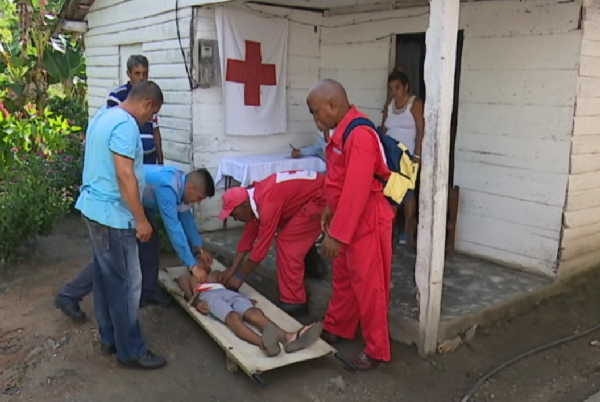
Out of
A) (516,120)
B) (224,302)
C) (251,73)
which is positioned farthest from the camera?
(251,73)

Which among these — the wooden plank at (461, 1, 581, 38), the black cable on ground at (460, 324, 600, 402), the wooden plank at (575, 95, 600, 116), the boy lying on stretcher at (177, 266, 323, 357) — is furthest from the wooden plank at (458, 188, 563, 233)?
the boy lying on stretcher at (177, 266, 323, 357)

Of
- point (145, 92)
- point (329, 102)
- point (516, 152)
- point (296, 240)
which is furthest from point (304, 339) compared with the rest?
point (516, 152)

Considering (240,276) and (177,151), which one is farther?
(177,151)

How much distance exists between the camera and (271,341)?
3.30 m

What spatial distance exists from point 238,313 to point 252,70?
3378 mm

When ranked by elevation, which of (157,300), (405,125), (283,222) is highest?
(405,125)

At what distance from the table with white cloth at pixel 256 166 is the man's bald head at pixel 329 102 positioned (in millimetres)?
2494

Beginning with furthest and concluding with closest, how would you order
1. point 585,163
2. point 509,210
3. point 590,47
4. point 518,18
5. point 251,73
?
point 251,73 → point 509,210 → point 518,18 → point 585,163 → point 590,47

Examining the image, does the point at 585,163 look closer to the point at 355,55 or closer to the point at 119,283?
the point at 355,55

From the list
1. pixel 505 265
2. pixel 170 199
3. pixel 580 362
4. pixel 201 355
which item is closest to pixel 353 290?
pixel 201 355

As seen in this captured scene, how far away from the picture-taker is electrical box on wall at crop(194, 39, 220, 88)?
582cm

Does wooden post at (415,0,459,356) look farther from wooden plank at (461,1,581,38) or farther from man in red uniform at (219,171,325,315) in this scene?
wooden plank at (461,1,581,38)

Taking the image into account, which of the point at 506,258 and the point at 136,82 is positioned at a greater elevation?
the point at 136,82

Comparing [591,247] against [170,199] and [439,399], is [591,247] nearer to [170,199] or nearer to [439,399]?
[439,399]
